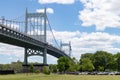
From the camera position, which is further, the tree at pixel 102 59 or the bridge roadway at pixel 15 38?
the tree at pixel 102 59

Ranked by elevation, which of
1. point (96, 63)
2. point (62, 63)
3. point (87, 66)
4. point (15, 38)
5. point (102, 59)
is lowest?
point (87, 66)

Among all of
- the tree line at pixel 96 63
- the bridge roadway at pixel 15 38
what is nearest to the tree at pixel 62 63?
the tree line at pixel 96 63

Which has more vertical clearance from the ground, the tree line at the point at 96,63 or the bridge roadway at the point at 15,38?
the bridge roadway at the point at 15,38

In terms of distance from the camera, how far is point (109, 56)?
141 metres

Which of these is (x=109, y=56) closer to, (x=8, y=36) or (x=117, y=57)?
(x=117, y=57)

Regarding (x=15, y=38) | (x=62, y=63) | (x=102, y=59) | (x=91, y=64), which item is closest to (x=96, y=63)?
(x=102, y=59)

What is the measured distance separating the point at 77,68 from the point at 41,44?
20.8 m

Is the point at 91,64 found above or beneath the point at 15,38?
beneath

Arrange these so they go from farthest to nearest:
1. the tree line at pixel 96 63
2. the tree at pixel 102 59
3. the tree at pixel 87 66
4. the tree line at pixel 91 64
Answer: the tree at pixel 102 59 < the tree at pixel 87 66 < the tree line at pixel 96 63 < the tree line at pixel 91 64

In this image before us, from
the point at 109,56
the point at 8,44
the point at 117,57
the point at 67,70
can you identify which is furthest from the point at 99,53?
the point at 8,44

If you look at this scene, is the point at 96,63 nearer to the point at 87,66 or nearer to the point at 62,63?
the point at 87,66

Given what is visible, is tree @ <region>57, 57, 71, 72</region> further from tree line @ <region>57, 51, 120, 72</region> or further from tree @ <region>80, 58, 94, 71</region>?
tree @ <region>80, 58, 94, 71</region>

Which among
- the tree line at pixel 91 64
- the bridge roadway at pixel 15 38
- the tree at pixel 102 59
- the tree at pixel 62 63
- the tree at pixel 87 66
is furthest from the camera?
the tree at pixel 102 59

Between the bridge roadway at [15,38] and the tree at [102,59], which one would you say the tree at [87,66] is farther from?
the bridge roadway at [15,38]
